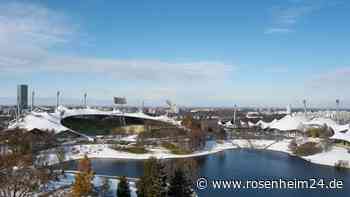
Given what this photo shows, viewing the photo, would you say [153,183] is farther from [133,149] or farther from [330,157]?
[330,157]

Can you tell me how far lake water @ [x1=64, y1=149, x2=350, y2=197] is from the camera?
1484 centimetres

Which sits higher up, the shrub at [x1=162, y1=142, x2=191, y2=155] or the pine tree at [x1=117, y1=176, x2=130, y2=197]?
the pine tree at [x1=117, y1=176, x2=130, y2=197]

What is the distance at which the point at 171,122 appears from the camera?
130 ft

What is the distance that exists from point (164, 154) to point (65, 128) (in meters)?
12.2

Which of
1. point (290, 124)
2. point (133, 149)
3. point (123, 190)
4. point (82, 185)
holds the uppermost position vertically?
point (82, 185)

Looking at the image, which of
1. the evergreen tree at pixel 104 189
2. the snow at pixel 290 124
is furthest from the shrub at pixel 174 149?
the snow at pixel 290 124

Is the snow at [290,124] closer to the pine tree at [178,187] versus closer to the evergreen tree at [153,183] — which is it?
the pine tree at [178,187]

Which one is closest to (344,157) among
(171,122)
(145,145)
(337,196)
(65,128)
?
(337,196)

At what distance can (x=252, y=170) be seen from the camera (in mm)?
19688

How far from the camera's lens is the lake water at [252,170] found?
1484 centimetres

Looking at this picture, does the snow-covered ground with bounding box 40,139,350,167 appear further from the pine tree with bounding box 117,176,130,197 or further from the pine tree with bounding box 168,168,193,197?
the pine tree with bounding box 168,168,193,197

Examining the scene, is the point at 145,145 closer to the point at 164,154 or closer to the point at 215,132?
the point at 164,154

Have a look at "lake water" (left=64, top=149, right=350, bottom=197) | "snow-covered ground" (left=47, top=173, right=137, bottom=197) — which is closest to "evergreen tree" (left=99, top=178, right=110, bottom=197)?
"snow-covered ground" (left=47, top=173, right=137, bottom=197)

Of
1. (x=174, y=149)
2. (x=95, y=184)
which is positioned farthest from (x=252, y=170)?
(x=95, y=184)
